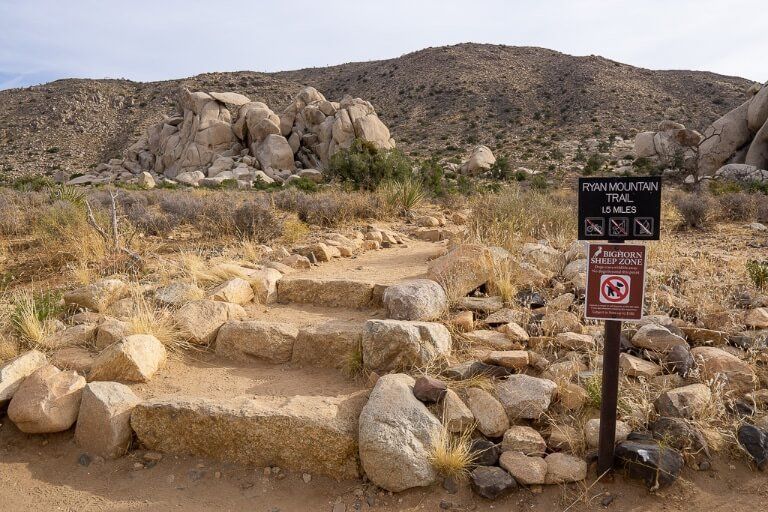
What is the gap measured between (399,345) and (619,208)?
181 centimetres

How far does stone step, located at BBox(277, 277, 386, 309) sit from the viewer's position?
5.22m

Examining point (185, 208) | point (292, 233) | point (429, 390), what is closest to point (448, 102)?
point (185, 208)

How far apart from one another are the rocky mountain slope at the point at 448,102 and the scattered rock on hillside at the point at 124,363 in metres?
27.7

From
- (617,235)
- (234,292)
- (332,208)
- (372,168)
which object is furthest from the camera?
(372,168)

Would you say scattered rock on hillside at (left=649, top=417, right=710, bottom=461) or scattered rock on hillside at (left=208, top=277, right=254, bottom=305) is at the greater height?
scattered rock on hillside at (left=208, top=277, right=254, bottom=305)

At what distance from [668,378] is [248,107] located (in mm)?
32773

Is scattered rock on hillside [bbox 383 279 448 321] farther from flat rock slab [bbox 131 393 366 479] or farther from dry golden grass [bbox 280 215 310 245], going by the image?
dry golden grass [bbox 280 215 310 245]

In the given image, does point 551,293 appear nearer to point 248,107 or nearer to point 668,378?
point 668,378

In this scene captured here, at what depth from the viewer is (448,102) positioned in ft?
138

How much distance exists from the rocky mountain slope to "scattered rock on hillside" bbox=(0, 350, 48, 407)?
28.0m

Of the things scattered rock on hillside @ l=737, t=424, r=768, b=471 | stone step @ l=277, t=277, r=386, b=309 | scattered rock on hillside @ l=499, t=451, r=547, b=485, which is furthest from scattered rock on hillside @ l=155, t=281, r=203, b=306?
scattered rock on hillside @ l=737, t=424, r=768, b=471

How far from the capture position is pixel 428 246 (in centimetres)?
805

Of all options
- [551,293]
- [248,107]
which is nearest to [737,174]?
[551,293]

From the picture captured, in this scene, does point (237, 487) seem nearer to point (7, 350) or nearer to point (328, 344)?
point (328, 344)
